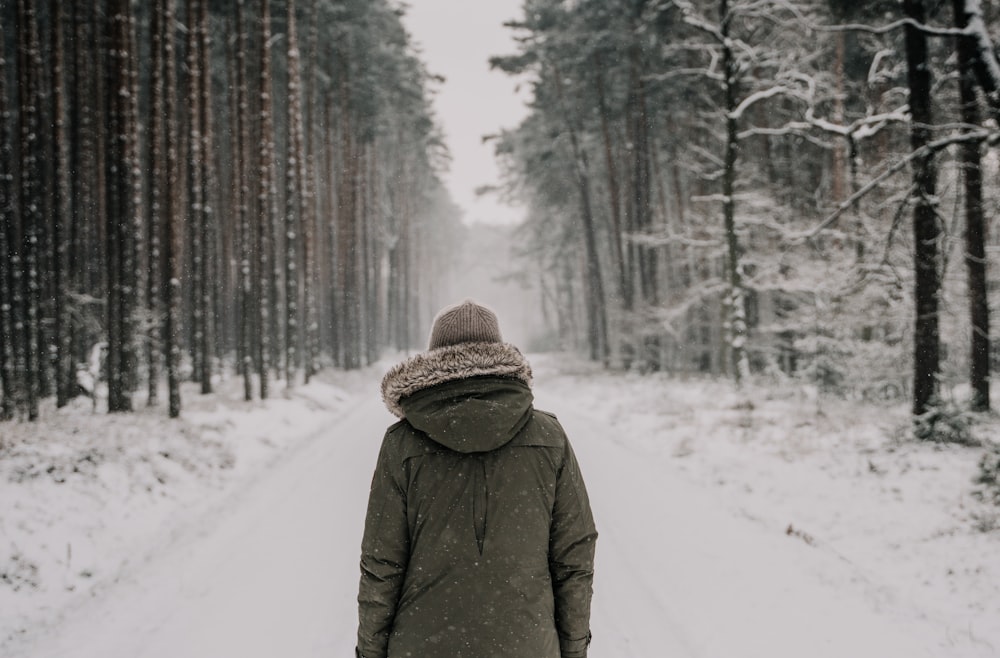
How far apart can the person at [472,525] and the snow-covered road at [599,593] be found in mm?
2219

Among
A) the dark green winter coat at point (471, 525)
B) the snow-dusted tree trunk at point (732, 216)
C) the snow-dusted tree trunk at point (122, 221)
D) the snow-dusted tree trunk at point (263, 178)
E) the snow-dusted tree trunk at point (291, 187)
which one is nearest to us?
the dark green winter coat at point (471, 525)

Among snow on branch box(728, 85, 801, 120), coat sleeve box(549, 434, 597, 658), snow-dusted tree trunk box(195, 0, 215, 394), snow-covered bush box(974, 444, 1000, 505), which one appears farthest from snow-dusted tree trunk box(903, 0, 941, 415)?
snow-dusted tree trunk box(195, 0, 215, 394)

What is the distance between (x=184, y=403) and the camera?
1262 centimetres

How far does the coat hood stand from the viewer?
2014 mm

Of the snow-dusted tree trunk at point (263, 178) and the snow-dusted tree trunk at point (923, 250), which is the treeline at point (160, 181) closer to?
the snow-dusted tree trunk at point (263, 178)

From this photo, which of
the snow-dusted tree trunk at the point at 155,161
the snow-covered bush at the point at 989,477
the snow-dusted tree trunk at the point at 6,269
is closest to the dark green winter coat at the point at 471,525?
the snow-covered bush at the point at 989,477

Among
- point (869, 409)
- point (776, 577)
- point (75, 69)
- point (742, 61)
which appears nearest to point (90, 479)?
point (776, 577)

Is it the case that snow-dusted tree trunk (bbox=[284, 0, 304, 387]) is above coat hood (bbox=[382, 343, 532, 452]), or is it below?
above

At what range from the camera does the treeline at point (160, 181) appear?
10852 mm

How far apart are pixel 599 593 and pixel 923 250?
7836 millimetres

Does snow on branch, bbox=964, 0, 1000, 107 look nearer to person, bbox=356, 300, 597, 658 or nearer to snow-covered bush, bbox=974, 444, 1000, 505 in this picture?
snow-covered bush, bbox=974, 444, 1000, 505

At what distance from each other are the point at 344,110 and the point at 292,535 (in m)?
23.0

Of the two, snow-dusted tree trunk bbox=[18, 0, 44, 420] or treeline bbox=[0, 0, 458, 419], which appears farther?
treeline bbox=[0, 0, 458, 419]

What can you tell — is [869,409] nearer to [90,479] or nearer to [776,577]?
[776,577]
